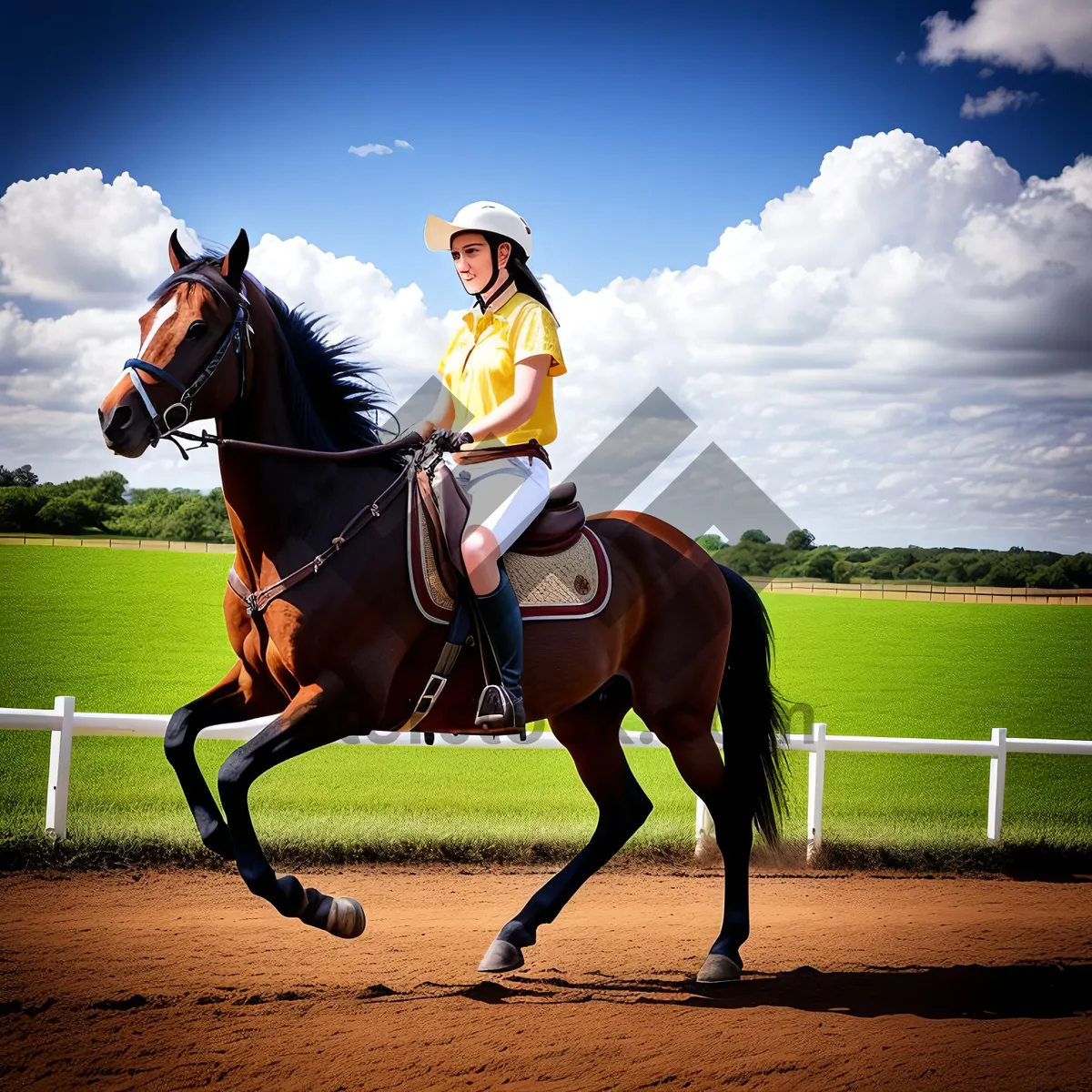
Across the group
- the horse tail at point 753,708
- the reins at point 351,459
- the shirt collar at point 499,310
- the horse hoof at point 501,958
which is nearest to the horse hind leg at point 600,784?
the horse hoof at point 501,958

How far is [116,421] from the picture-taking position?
3584mm

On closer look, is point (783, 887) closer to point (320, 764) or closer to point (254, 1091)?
point (254, 1091)

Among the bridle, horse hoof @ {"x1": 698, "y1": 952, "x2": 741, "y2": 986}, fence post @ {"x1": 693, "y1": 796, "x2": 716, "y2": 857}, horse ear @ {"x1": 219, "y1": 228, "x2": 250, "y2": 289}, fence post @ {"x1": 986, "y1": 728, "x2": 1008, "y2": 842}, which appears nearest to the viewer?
the bridle

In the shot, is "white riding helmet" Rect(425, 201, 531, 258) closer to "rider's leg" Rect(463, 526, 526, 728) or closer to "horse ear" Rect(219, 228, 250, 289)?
"horse ear" Rect(219, 228, 250, 289)

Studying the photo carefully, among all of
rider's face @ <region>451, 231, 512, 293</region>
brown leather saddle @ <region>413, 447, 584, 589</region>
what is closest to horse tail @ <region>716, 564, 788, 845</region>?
brown leather saddle @ <region>413, 447, 584, 589</region>

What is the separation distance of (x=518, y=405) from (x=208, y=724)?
1891mm

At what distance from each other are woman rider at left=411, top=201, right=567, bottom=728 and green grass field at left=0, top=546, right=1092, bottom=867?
438 cm

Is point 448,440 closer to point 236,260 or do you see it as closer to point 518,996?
point 236,260

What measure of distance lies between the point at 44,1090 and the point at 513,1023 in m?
1.71

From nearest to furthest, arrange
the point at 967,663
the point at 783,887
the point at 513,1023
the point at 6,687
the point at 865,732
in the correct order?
the point at 513,1023 < the point at 783,887 < the point at 6,687 < the point at 865,732 < the point at 967,663

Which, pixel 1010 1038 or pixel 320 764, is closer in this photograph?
pixel 1010 1038

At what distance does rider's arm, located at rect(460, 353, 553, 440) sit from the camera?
4.37 meters

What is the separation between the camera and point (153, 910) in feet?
20.2

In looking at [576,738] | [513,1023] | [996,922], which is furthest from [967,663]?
[513,1023]
